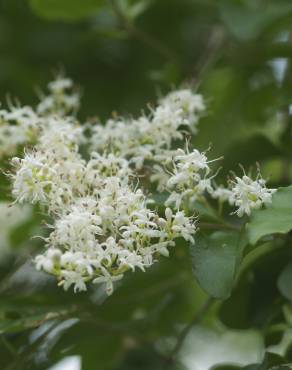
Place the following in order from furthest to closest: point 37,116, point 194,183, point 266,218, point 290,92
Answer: point 290,92 < point 37,116 < point 194,183 < point 266,218

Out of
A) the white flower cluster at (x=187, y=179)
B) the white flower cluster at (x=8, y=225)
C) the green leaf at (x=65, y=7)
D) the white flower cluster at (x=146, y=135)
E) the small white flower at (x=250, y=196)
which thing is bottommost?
the small white flower at (x=250, y=196)

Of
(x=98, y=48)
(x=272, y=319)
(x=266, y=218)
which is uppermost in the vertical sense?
(x=98, y=48)

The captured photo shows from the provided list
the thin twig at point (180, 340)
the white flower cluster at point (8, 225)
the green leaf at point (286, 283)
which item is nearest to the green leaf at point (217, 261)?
the green leaf at point (286, 283)

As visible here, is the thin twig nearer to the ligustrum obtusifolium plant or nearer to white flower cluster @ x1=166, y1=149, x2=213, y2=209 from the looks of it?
the ligustrum obtusifolium plant

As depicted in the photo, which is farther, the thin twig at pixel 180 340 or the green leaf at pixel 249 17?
the green leaf at pixel 249 17

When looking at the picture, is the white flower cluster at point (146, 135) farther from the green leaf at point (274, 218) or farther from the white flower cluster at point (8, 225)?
the white flower cluster at point (8, 225)

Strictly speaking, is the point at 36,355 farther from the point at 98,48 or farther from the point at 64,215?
the point at 98,48

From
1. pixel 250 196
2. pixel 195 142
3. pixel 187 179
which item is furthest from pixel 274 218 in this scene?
pixel 195 142

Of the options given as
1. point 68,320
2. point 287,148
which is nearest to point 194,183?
point 68,320

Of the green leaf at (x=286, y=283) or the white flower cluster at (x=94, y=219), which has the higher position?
the white flower cluster at (x=94, y=219)
